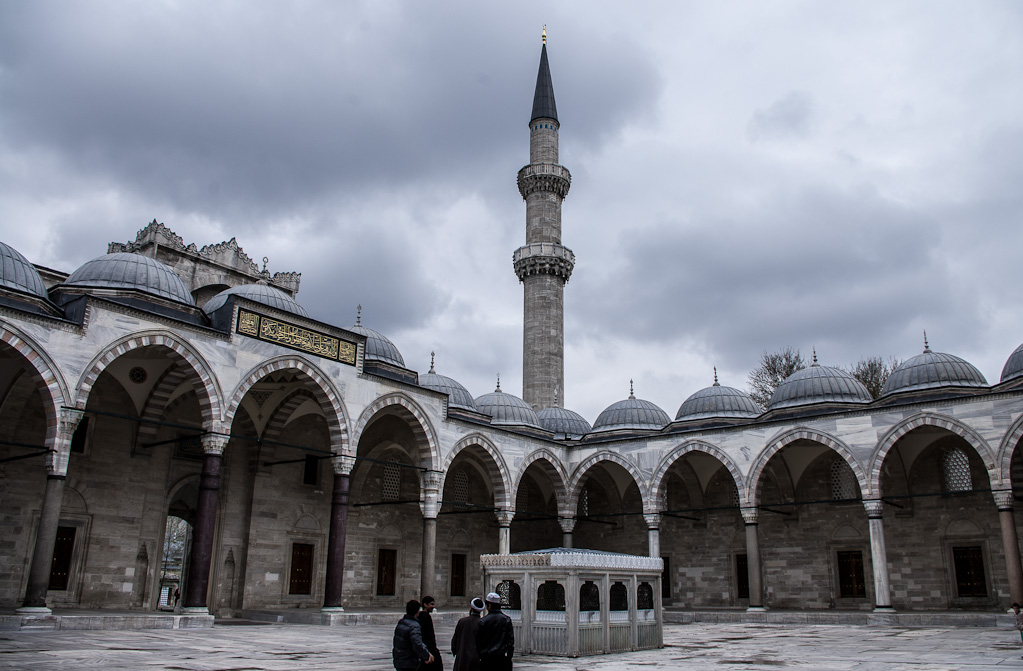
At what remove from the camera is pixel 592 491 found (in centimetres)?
2317

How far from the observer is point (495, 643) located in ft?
18.0

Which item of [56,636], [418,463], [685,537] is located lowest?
[56,636]

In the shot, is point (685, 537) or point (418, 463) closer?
point (418, 463)

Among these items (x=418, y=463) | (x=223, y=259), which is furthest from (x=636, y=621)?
(x=223, y=259)

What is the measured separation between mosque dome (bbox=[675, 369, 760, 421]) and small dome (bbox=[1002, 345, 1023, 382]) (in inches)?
235

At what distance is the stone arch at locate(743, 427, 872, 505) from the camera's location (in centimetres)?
1630

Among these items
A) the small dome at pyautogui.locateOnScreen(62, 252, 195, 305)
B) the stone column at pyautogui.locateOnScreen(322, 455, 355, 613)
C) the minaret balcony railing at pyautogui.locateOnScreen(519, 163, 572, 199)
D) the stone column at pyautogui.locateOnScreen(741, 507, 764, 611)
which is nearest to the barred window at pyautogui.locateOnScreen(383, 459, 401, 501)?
the stone column at pyautogui.locateOnScreen(322, 455, 355, 613)

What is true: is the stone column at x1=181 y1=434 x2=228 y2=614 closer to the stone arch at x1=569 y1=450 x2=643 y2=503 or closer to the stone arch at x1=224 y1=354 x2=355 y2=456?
the stone arch at x1=224 y1=354 x2=355 y2=456

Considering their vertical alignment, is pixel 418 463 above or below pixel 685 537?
above

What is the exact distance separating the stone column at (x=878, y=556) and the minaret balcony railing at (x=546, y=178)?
15.8 meters

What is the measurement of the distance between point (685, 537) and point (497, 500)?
5.78m

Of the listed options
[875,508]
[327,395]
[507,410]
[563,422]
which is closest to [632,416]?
[563,422]

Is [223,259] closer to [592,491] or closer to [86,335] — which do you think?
[86,335]

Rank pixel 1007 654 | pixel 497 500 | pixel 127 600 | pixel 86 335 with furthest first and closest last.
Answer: pixel 497 500
pixel 127 600
pixel 86 335
pixel 1007 654
